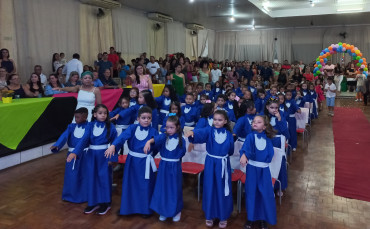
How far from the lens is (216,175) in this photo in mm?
3389

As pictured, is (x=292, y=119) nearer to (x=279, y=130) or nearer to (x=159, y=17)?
(x=279, y=130)

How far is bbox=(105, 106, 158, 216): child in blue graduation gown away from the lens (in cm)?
349

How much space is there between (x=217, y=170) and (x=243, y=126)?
122 cm

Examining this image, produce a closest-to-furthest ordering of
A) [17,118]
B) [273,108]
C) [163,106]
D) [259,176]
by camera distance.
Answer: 1. [259,176]
2. [273,108]
3. [17,118]
4. [163,106]

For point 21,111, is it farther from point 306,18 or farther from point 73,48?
point 306,18

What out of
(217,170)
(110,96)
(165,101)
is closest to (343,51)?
(165,101)

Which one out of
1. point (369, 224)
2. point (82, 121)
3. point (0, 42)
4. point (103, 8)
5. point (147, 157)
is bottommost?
point (369, 224)

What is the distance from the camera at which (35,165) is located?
5.42 meters

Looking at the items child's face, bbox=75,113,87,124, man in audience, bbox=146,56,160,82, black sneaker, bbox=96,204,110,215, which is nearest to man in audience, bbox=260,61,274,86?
man in audience, bbox=146,56,160,82

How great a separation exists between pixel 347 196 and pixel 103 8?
9.69m

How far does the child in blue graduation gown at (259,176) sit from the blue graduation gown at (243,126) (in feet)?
3.05

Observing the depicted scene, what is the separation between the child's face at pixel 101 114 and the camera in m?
3.70

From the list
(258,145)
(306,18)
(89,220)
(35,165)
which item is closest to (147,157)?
(89,220)

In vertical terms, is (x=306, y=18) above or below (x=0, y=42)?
above
